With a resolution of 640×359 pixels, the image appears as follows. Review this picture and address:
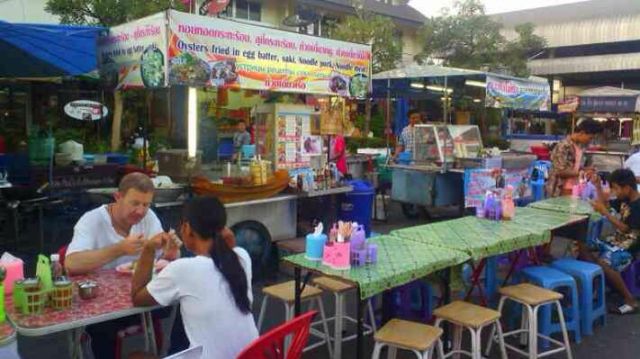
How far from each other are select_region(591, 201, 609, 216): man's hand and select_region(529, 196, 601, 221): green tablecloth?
8 centimetres

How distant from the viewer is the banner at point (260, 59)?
5.12 meters

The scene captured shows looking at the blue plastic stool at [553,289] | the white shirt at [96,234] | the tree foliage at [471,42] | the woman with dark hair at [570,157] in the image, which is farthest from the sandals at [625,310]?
the tree foliage at [471,42]

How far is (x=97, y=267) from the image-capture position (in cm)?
307

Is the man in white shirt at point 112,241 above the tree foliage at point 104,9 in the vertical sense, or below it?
below

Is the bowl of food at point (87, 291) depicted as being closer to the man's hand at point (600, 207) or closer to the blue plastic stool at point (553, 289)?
the blue plastic stool at point (553, 289)

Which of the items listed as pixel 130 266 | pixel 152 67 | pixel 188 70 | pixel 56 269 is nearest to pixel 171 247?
pixel 130 266

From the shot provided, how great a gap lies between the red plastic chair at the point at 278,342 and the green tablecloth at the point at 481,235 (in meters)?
1.80

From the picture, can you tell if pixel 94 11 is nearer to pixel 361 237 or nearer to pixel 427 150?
pixel 427 150

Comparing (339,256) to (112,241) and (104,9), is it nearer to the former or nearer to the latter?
(112,241)

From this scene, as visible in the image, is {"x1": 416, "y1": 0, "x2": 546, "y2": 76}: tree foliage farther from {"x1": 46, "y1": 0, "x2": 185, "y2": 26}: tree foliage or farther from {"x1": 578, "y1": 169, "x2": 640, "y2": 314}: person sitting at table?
{"x1": 578, "y1": 169, "x2": 640, "y2": 314}: person sitting at table

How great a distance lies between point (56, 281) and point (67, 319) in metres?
0.32

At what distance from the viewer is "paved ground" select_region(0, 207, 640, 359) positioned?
4.14 m

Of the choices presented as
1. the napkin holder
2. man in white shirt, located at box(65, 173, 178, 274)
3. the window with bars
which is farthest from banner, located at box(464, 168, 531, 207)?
the window with bars

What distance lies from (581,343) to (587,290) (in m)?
0.44
